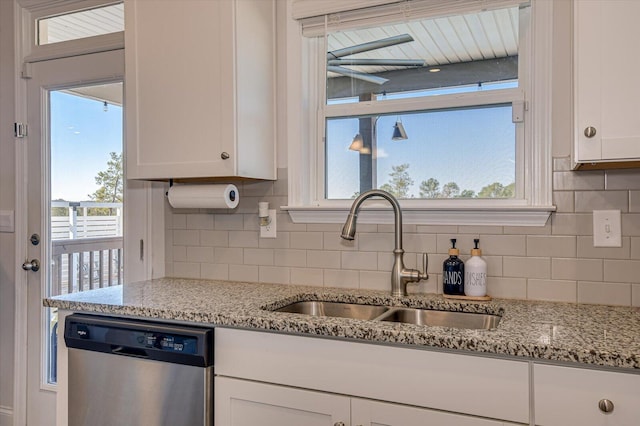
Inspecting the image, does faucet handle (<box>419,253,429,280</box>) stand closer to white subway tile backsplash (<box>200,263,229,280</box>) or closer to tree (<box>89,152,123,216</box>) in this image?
white subway tile backsplash (<box>200,263,229,280</box>)

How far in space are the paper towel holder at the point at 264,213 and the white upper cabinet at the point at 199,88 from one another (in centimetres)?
14

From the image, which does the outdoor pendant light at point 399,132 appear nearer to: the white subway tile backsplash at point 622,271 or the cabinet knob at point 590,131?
the cabinet knob at point 590,131

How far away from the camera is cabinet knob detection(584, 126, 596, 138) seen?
1373 millimetres

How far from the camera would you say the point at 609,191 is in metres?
1.64

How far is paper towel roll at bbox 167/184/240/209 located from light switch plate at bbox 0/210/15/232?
3.80ft

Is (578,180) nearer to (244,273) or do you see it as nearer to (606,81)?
(606,81)

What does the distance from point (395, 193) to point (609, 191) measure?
77 centimetres

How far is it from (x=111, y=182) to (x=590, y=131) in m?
2.15

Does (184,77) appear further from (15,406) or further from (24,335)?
(15,406)

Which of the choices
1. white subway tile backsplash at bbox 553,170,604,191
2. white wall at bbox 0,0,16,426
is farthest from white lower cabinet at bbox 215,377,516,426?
white wall at bbox 0,0,16,426

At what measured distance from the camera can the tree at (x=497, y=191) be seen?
1.86 meters

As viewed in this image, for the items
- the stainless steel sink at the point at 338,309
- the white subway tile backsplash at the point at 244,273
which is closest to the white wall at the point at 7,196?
the white subway tile backsplash at the point at 244,273

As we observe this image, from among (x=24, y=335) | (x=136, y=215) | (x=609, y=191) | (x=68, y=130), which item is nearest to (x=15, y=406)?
(x=24, y=335)

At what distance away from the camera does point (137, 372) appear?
1613 mm
